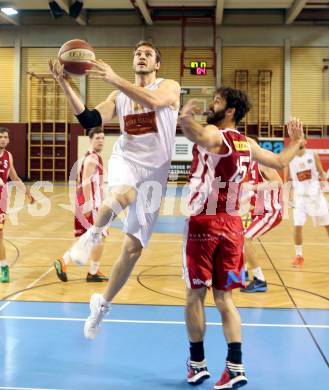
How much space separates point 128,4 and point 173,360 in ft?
63.9

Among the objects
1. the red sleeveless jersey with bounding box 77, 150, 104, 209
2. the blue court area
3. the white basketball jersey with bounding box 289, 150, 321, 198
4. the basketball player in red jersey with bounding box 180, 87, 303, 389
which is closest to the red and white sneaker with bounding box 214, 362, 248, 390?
the basketball player in red jersey with bounding box 180, 87, 303, 389

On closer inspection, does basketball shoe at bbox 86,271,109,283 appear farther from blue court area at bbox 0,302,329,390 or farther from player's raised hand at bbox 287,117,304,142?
player's raised hand at bbox 287,117,304,142

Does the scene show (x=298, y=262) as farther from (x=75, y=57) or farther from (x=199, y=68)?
(x=199, y=68)

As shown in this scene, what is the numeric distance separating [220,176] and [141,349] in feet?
4.85

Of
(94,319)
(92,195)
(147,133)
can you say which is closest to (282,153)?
(147,133)

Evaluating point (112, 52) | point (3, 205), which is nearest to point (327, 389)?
point (3, 205)

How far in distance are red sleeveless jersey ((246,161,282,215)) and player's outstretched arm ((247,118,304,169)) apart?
222cm

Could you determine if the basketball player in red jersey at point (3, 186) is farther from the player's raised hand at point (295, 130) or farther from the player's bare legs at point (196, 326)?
the player's raised hand at point (295, 130)

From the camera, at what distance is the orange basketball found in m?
3.50

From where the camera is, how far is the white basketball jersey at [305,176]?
765cm

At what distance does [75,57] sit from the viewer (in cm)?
351

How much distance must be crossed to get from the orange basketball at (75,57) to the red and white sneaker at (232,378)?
6.88 feet

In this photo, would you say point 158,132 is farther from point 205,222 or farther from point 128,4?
point 128,4

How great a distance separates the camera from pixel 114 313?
190 inches
